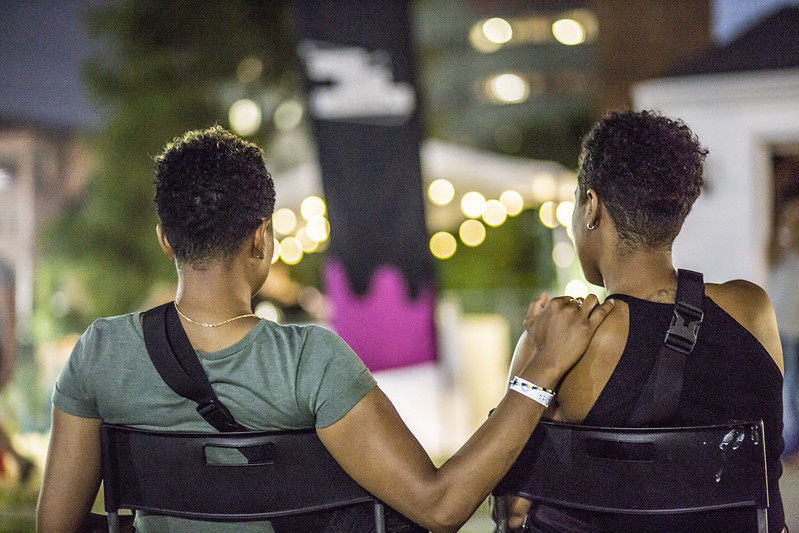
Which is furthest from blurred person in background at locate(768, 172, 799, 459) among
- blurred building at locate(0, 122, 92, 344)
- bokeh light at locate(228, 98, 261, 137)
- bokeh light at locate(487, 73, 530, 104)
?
bokeh light at locate(487, 73, 530, 104)

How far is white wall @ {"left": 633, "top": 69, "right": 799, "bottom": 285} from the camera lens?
4.91 meters

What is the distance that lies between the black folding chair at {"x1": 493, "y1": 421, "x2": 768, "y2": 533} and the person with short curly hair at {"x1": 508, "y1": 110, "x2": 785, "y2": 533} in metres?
0.07

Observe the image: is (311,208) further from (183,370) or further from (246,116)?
(183,370)

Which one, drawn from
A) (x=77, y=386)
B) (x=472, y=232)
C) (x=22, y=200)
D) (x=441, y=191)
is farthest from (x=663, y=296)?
(x=472, y=232)

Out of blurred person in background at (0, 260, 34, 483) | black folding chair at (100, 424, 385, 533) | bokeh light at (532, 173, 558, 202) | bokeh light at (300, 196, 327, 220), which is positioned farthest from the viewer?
bokeh light at (532, 173, 558, 202)

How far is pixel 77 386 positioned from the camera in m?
1.75

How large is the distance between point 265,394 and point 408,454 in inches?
13.0

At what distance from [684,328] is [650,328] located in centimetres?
8

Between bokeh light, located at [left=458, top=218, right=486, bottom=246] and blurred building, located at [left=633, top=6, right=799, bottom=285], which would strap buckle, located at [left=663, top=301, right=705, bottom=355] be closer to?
blurred building, located at [left=633, top=6, right=799, bottom=285]

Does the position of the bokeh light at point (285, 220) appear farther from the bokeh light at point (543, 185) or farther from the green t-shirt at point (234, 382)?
the green t-shirt at point (234, 382)

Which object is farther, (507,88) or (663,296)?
(507,88)

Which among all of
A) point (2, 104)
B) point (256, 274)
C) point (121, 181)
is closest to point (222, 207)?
point (256, 274)

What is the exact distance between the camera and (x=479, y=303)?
10.5 metres

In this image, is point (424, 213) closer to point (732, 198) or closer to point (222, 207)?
point (732, 198)
